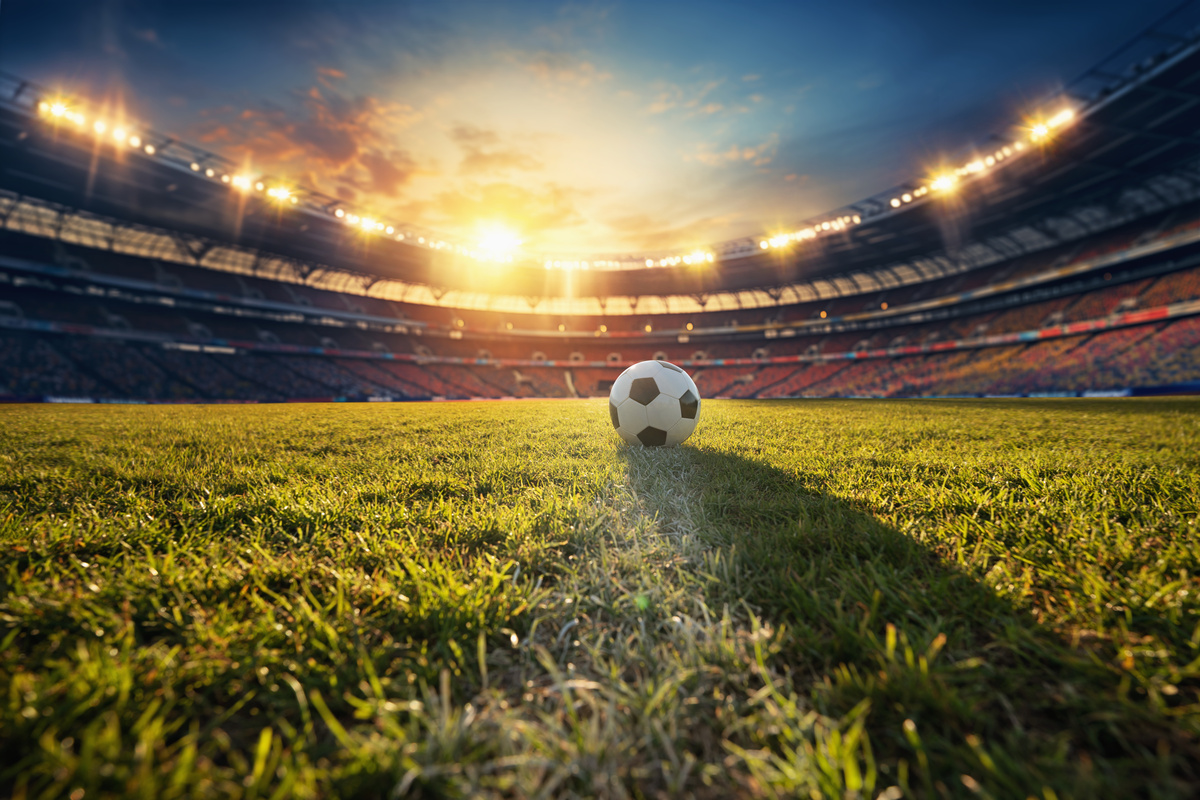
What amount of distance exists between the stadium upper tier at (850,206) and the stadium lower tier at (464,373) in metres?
7.77

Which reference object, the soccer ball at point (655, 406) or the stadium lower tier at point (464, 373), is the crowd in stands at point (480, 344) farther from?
the soccer ball at point (655, 406)

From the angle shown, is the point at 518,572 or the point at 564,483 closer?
the point at 518,572

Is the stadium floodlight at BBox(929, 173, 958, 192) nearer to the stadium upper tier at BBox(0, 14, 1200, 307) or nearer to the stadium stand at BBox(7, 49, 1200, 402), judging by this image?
the stadium upper tier at BBox(0, 14, 1200, 307)

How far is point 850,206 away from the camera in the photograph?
28469mm

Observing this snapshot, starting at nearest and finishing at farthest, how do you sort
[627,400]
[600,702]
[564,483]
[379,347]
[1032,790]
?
1. [1032,790]
2. [600,702]
3. [564,483]
4. [627,400]
5. [379,347]

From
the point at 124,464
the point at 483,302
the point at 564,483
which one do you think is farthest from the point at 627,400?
the point at 483,302

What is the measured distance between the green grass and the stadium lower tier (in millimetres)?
30883

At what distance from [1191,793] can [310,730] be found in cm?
162

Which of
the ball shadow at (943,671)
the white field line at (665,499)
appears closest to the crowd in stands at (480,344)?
the white field line at (665,499)

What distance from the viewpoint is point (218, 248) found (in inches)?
1248

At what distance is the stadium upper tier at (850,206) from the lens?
62.2 ft

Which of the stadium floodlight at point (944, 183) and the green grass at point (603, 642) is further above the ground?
the stadium floodlight at point (944, 183)

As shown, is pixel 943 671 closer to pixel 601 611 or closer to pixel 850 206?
pixel 601 611

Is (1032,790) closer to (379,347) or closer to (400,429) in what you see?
(400,429)
